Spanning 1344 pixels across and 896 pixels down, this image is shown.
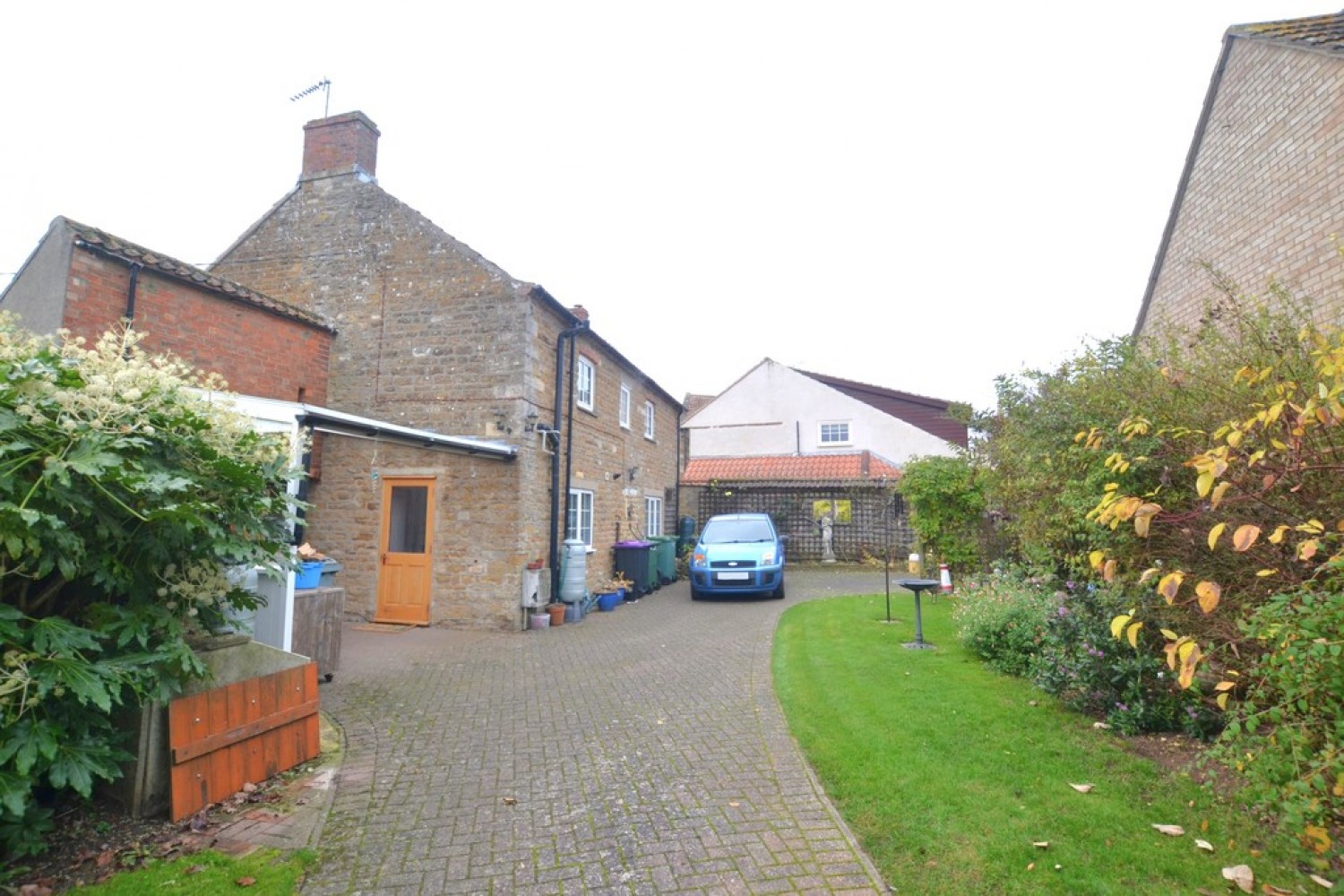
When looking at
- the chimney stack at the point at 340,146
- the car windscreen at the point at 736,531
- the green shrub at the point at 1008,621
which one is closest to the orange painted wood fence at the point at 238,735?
the green shrub at the point at 1008,621

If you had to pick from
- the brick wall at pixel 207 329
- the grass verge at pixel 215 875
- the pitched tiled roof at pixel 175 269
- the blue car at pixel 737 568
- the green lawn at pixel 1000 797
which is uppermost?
the pitched tiled roof at pixel 175 269

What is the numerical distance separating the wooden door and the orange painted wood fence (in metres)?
5.82

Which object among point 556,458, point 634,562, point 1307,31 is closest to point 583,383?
point 556,458

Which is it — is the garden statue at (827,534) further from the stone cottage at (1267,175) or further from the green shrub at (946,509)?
the stone cottage at (1267,175)

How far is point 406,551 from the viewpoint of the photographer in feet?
35.1

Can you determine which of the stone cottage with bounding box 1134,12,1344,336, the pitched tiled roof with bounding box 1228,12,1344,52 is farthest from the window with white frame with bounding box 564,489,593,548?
the pitched tiled roof with bounding box 1228,12,1344,52

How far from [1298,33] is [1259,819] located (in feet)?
29.8

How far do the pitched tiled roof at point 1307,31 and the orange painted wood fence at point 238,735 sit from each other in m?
11.5

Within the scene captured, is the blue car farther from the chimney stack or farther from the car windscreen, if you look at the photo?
the chimney stack

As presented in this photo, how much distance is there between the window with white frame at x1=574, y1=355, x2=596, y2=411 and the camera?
1254 centimetres

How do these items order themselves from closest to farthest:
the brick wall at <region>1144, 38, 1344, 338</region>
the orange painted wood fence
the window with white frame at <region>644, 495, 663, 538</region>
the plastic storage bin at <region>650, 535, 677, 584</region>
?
the orange painted wood fence < the brick wall at <region>1144, 38, 1344, 338</region> < the plastic storage bin at <region>650, 535, 677, 584</region> < the window with white frame at <region>644, 495, 663, 538</region>

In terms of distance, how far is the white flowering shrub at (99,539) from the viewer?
2996mm

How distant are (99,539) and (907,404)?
2964 cm

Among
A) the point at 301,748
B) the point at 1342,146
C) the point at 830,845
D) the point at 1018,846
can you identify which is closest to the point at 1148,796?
the point at 1018,846
